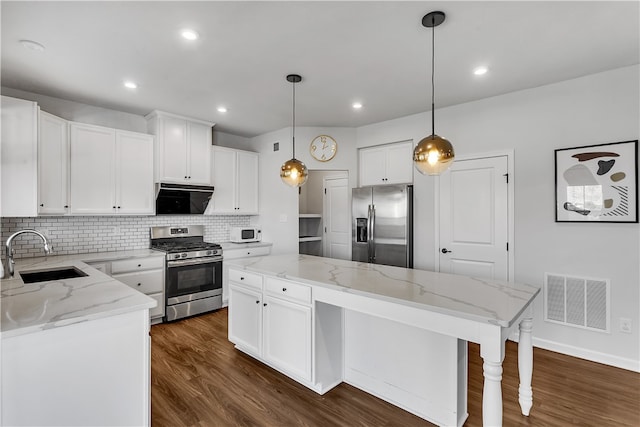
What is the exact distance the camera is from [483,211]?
143 inches

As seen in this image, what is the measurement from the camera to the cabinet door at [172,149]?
4.12 m

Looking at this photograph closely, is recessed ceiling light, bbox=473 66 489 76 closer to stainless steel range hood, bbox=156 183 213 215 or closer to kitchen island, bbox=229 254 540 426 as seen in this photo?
kitchen island, bbox=229 254 540 426

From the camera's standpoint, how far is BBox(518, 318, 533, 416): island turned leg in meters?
2.06

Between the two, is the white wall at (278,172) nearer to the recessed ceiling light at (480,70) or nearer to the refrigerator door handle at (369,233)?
the refrigerator door handle at (369,233)

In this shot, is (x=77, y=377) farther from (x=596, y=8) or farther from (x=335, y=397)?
(x=596, y=8)

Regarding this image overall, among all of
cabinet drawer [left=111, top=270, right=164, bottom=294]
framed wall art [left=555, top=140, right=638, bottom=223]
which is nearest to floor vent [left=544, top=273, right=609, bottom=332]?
framed wall art [left=555, top=140, right=638, bottom=223]

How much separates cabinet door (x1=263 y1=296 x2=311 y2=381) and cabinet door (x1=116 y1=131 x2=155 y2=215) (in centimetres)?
241

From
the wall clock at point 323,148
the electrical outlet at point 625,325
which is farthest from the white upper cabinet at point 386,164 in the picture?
the electrical outlet at point 625,325

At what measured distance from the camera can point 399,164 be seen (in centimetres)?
436

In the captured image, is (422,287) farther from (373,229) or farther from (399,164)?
(399,164)

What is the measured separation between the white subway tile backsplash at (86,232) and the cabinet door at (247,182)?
74 centimetres

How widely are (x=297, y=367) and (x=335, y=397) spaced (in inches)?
13.7

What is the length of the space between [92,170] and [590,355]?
5.48 m

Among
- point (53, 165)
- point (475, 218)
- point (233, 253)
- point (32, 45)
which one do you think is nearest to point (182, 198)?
point (233, 253)
